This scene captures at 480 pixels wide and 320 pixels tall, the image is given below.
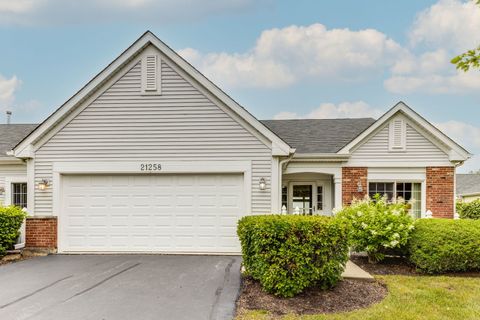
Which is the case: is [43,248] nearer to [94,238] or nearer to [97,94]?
[94,238]

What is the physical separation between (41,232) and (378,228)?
933cm

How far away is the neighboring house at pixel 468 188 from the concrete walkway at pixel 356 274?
23018 mm

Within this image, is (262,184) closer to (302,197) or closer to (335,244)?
(335,244)

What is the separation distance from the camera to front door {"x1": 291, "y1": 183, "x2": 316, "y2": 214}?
13.1 m

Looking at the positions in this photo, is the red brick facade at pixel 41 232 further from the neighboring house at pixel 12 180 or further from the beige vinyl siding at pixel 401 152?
the beige vinyl siding at pixel 401 152

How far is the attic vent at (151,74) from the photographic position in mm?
9891

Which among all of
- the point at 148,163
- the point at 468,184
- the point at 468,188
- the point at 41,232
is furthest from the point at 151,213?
the point at 468,184

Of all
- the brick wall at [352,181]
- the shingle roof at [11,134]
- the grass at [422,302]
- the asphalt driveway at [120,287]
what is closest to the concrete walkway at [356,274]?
the grass at [422,302]

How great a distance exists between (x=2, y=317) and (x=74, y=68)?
13494 millimetres

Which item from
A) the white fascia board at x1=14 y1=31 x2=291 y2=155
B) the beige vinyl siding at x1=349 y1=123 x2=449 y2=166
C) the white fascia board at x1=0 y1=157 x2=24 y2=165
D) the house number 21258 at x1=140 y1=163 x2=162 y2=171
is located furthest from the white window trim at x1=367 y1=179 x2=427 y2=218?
the white fascia board at x1=0 y1=157 x2=24 y2=165

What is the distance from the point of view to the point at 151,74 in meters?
9.92

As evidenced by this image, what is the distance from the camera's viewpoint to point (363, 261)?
356 inches

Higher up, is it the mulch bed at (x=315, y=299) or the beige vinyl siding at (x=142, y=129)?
the beige vinyl siding at (x=142, y=129)

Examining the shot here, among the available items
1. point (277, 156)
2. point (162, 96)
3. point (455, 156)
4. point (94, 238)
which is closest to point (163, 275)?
point (94, 238)
